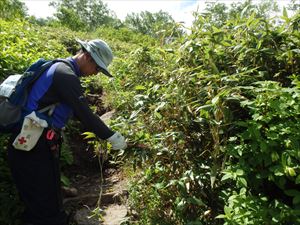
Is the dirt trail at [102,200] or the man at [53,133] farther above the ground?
the man at [53,133]

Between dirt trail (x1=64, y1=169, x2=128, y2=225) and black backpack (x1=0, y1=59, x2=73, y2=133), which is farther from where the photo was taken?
dirt trail (x1=64, y1=169, x2=128, y2=225)

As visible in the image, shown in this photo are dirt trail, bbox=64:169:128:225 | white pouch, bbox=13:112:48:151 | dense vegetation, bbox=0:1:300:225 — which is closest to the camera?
dense vegetation, bbox=0:1:300:225

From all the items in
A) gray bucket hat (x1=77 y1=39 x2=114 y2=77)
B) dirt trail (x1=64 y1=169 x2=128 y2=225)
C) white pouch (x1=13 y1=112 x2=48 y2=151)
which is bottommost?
dirt trail (x1=64 y1=169 x2=128 y2=225)

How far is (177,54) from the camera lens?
110 inches

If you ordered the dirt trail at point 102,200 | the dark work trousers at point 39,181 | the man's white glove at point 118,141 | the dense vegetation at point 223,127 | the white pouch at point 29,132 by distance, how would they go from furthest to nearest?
the dirt trail at point 102,200, the dark work trousers at point 39,181, the white pouch at point 29,132, the man's white glove at point 118,141, the dense vegetation at point 223,127

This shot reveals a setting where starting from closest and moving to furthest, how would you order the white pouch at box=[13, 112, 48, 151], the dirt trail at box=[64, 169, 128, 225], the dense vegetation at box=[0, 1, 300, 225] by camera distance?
the dense vegetation at box=[0, 1, 300, 225]
the white pouch at box=[13, 112, 48, 151]
the dirt trail at box=[64, 169, 128, 225]

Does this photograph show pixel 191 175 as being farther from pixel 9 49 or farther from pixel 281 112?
pixel 9 49

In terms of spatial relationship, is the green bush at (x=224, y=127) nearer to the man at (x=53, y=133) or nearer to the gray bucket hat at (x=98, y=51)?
the man at (x=53, y=133)

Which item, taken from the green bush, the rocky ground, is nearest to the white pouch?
the green bush

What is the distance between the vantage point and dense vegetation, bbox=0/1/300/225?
2.01 metres

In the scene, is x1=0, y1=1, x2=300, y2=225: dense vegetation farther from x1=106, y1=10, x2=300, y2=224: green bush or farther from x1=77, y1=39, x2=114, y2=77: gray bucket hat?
x1=77, y1=39, x2=114, y2=77: gray bucket hat

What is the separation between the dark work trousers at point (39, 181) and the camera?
118 inches

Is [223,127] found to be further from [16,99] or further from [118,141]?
[16,99]

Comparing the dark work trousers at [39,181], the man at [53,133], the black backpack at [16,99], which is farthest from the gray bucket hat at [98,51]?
the dark work trousers at [39,181]
